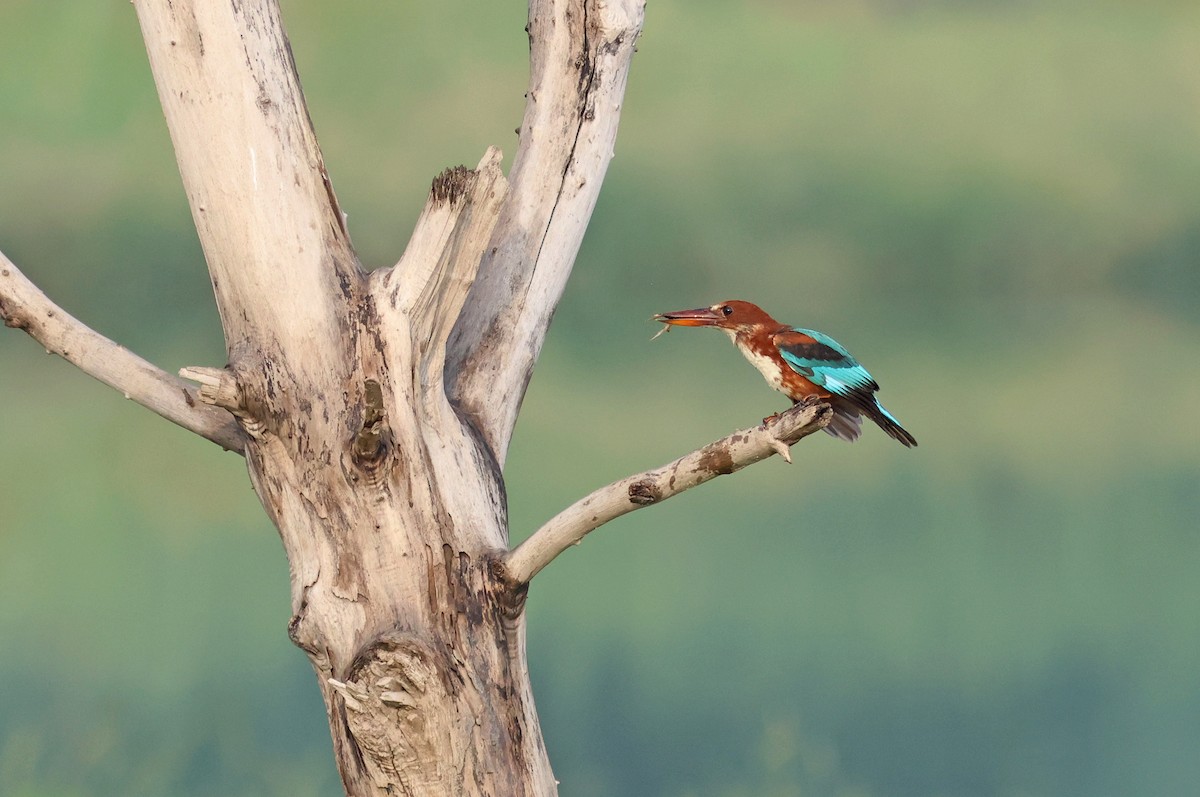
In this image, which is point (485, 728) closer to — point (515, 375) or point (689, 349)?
point (515, 375)

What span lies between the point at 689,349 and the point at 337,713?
153 centimetres

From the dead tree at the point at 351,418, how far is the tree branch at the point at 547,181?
146 millimetres

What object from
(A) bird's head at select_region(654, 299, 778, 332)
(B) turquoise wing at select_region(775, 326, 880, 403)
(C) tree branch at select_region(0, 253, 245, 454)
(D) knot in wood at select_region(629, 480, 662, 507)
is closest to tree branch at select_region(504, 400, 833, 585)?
(D) knot in wood at select_region(629, 480, 662, 507)

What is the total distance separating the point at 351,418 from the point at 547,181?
22.0 inches

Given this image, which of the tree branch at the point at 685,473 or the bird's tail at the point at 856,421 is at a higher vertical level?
the bird's tail at the point at 856,421

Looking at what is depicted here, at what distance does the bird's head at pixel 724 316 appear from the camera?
1964 millimetres

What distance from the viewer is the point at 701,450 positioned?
1607 mm

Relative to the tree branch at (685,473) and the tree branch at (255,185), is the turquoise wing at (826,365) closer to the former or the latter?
the tree branch at (685,473)

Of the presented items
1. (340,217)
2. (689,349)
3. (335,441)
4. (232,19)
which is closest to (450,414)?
(335,441)

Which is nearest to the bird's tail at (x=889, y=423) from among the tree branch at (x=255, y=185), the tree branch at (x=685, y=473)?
the tree branch at (x=685, y=473)

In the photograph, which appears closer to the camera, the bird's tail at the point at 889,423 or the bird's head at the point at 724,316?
the bird's tail at the point at 889,423

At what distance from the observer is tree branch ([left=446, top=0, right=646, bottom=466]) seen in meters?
2.05

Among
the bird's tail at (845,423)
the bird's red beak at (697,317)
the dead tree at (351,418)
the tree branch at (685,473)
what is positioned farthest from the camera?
the bird's red beak at (697,317)

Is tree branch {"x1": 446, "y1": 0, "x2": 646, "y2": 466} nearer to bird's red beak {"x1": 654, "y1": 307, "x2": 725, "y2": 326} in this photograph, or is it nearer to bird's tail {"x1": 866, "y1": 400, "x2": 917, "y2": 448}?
bird's red beak {"x1": 654, "y1": 307, "x2": 725, "y2": 326}
